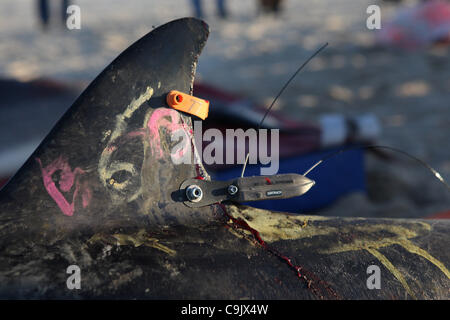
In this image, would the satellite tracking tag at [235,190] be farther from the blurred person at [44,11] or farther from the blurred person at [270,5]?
the blurred person at [270,5]

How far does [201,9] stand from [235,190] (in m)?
9.27

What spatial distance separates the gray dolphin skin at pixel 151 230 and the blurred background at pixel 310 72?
1448mm

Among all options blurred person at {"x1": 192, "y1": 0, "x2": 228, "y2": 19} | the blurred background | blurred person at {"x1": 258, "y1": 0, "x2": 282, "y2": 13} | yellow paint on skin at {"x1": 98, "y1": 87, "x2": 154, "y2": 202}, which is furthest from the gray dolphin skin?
blurred person at {"x1": 258, "y1": 0, "x2": 282, "y2": 13}

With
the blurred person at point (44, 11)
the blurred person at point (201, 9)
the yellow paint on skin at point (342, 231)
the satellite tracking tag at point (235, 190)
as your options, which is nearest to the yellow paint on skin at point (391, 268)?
the yellow paint on skin at point (342, 231)

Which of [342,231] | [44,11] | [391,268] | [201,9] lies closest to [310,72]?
[201,9]

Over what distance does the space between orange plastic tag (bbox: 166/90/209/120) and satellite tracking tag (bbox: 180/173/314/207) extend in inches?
7.1

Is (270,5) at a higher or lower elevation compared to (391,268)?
higher

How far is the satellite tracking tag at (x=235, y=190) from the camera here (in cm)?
119

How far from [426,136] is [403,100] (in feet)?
3.41

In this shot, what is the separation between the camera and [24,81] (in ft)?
11.9

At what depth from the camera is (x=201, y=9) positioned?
387 inches

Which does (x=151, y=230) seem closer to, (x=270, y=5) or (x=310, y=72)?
(x=310, y=72)

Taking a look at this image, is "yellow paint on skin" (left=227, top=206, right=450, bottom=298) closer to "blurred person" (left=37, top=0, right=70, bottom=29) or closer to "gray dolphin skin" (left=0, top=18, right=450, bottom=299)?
"gray dolphin skin" (left=0, top=18, right=450, bottom=299)

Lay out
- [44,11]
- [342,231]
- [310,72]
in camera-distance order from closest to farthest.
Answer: [342,231], [310,72], [44,11]
